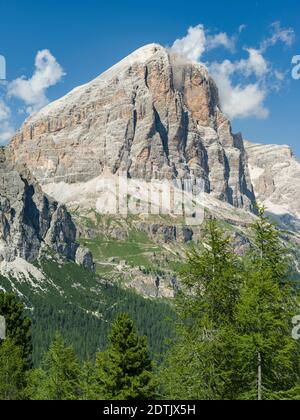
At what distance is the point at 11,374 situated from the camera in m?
45.8

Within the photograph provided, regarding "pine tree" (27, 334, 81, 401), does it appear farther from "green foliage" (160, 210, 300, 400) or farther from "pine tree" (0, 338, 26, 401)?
"green foliage" (160, 210, 300, 400)

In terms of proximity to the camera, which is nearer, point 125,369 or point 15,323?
point 125,369

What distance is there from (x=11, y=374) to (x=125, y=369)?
1174 centimetres

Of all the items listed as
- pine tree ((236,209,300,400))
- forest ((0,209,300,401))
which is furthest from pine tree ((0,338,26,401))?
pine tree ((236,209,300,400))

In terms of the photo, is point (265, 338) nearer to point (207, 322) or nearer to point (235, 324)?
point (235, 324)

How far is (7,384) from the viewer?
4425 cm

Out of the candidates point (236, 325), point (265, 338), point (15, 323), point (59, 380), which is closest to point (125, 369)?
point (236, 325)

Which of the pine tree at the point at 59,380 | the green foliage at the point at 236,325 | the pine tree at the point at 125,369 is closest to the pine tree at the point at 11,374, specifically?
the pine tree at the point at 59,380

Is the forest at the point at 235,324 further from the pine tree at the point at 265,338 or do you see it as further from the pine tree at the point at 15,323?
the pine tree at the point at 15,323

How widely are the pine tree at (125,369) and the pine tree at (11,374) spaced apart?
7.75 m

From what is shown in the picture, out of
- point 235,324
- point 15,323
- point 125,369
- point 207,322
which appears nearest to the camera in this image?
point 207,322

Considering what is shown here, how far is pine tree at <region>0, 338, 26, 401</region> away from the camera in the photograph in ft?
144

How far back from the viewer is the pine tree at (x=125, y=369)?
123ft

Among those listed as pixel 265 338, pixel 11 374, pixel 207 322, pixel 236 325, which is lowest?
pixel 11 374
